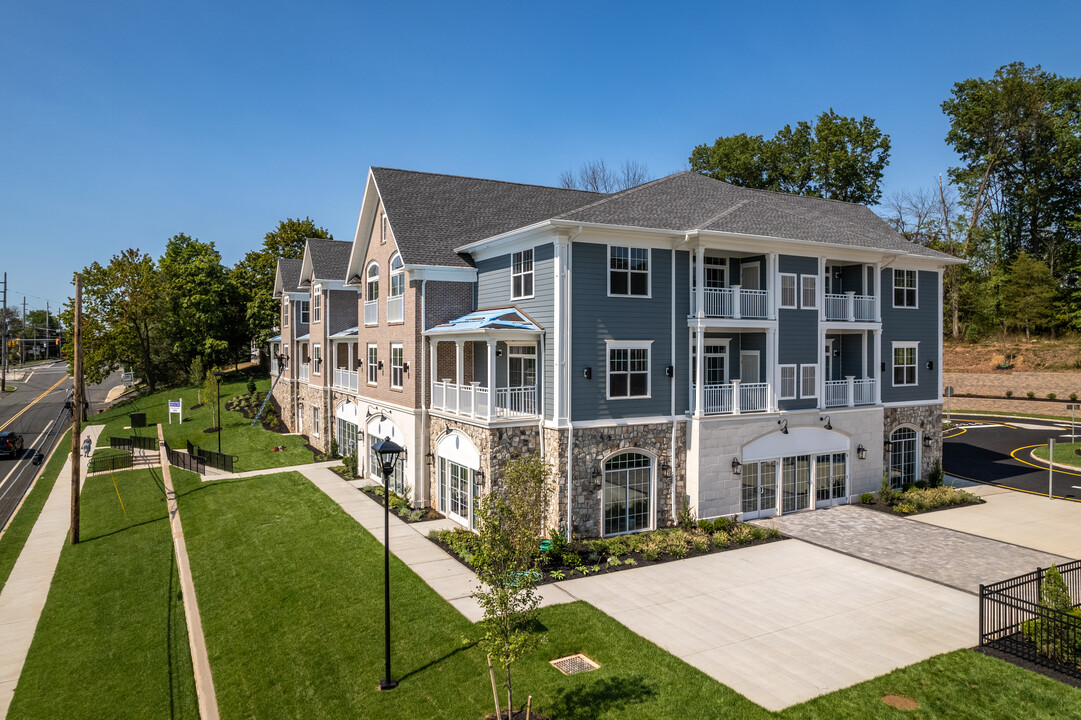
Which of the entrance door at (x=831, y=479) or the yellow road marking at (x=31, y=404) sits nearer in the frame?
the entrance door at (x=831, y=479)

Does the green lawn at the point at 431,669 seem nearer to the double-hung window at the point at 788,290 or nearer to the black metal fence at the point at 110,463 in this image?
the double-hung window at the point at 788,290

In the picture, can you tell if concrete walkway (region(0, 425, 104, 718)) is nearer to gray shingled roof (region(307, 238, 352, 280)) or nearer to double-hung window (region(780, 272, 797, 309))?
gray shingled roof (region(307, 238, 352, 280))

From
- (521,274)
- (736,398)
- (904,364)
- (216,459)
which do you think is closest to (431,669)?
(521,274)

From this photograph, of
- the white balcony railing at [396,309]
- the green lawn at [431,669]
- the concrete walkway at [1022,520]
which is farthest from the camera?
the white balcony railing at [396,309]

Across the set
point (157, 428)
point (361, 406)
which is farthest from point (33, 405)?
point (361, 406)

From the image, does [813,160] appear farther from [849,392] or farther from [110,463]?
[110,463]

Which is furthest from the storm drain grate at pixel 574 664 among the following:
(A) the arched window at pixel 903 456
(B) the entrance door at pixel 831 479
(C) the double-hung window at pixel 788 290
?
(A) the arched window at pixel 903 456
